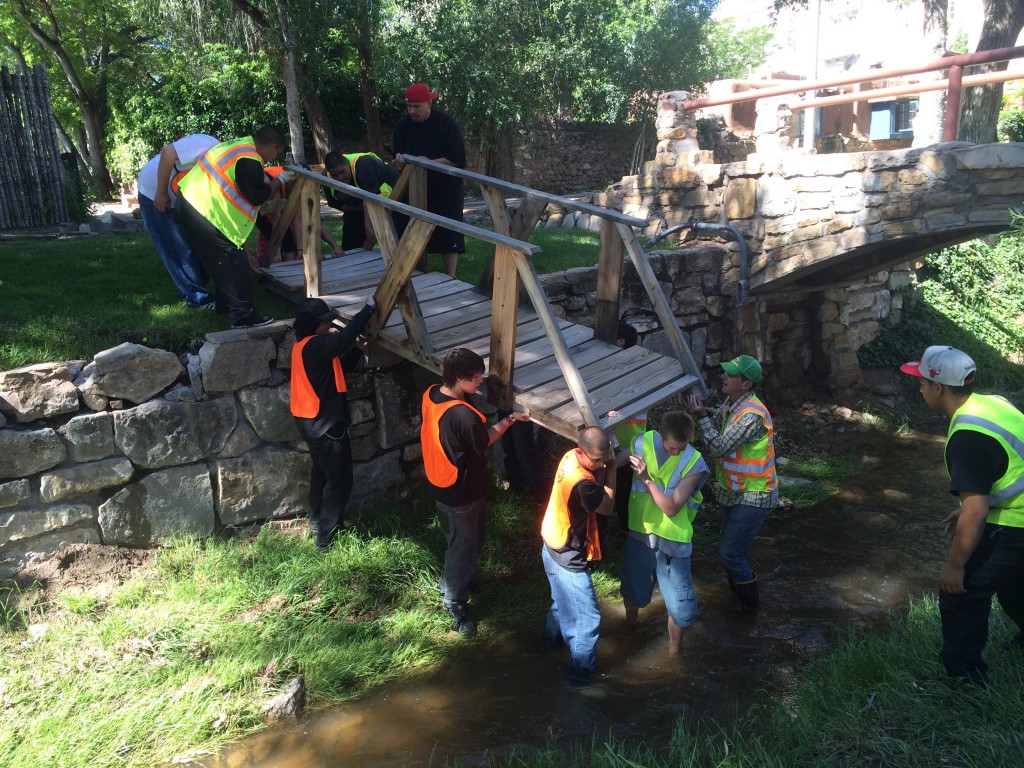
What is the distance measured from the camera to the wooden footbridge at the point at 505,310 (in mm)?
4156

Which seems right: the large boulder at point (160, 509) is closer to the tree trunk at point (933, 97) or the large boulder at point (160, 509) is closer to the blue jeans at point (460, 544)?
Result: the blue jeans at point (460, 544)

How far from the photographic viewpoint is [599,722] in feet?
12.4

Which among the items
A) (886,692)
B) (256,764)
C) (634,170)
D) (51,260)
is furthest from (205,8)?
(886,692)

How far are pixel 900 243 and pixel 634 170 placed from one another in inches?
418

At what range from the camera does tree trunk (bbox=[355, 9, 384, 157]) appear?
513 inches

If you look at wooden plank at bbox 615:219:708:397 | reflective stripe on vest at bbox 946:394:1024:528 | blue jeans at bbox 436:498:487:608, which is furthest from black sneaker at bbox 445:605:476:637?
reflective stripe on vest at bbox 946:394:1024:528

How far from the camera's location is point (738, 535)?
15.0 feet

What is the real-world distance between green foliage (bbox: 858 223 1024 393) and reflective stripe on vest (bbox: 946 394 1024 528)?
7.56 meters

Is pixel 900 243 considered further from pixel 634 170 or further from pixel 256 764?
pixel 634 170

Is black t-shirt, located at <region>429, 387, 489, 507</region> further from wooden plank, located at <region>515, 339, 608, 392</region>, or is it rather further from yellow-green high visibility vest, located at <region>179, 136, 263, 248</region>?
yellow-green high visibility vest, located at <region>179, 136, 263, 248</region>

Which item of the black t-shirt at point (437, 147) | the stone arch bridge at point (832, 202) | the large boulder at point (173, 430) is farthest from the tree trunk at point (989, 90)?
the large boulder at point (173, 430)

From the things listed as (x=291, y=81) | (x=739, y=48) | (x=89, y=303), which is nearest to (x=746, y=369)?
(x=89, y=303)

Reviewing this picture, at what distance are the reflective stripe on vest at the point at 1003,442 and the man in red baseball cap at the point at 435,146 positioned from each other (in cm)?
395

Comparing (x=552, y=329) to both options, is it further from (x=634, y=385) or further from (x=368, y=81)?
(x=368, y=81)
